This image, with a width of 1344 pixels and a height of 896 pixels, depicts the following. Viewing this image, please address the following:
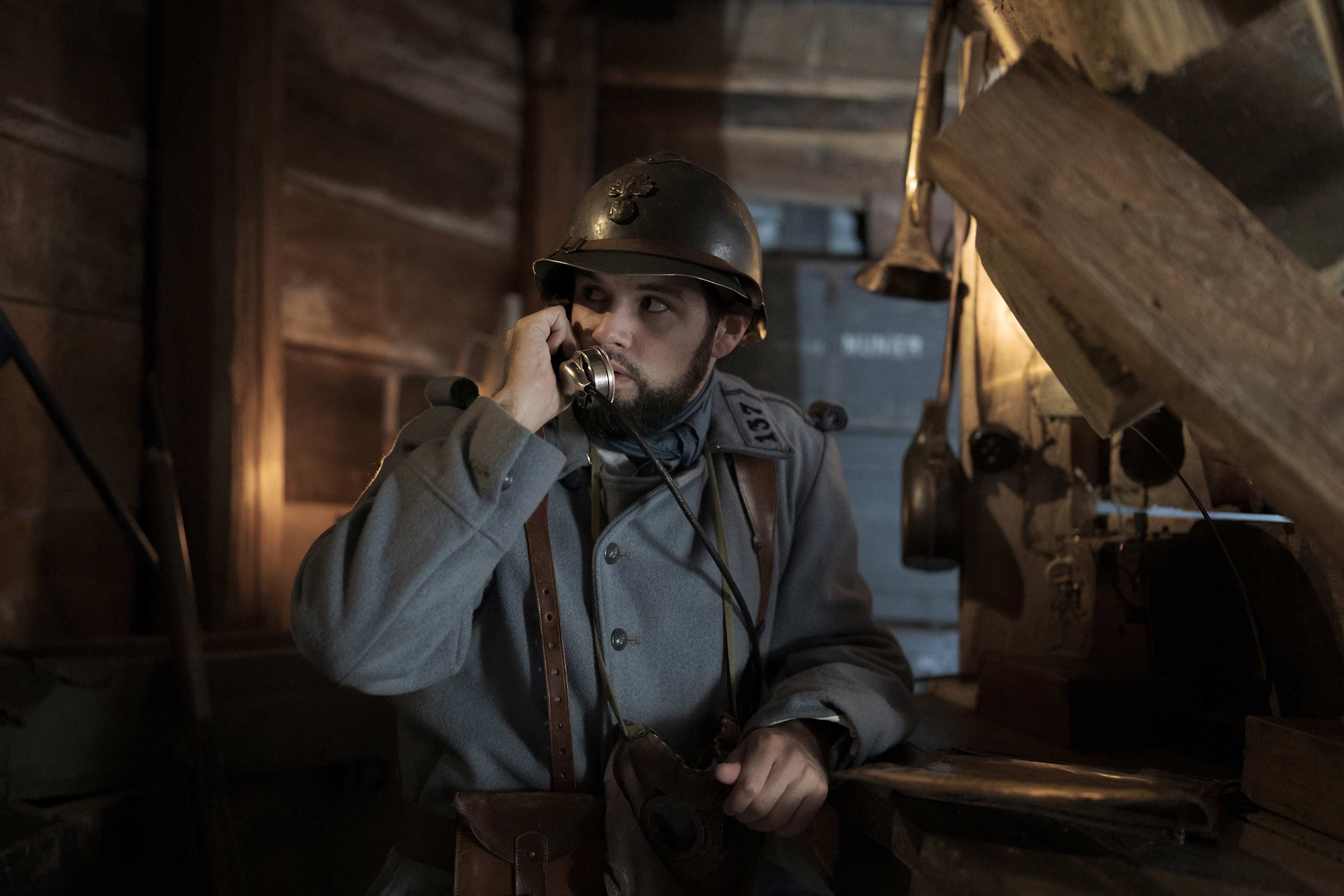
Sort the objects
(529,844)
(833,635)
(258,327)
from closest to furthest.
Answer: (529,844), (833,635), (258,327)

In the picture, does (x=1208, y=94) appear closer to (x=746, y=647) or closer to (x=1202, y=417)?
(x=1202, y=417)

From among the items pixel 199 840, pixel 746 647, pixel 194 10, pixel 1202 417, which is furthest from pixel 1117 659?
pixel 194 10

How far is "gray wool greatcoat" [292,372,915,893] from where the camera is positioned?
1.54 m

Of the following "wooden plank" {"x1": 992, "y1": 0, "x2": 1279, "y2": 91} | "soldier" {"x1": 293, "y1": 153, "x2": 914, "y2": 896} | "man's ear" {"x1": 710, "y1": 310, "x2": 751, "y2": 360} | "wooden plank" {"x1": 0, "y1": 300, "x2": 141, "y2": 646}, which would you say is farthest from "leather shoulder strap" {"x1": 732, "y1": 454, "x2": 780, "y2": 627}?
"wooden plank" {"x1": 0, "y1": 300, "x2": 141, "y2": 646}

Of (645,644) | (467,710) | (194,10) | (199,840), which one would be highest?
(194,10)

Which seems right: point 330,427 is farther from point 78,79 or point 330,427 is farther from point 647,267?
point 647,267

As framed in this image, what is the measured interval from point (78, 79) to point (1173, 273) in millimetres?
3657

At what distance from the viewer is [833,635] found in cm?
204

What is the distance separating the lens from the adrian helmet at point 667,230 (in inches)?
77.7

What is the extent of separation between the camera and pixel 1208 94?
109cm

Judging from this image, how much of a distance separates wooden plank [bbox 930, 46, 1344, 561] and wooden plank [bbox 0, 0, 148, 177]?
329 centimetres

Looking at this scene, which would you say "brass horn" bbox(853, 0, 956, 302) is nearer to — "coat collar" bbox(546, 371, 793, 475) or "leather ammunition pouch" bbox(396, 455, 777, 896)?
"coat collar" bbox(546, 371, 793, 475)

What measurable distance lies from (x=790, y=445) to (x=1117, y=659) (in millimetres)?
918

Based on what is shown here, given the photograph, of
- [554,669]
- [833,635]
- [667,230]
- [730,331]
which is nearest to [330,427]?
[730,331]
